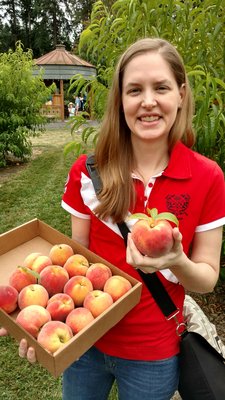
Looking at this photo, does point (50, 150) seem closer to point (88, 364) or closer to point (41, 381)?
point (41, 381)

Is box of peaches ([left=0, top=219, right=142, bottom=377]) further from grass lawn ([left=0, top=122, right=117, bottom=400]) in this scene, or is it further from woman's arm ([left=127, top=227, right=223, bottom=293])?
grass lawn ([left=0, top=122, right=117, bottom=400])

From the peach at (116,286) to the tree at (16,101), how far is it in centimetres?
815

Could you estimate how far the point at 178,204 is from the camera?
139cm

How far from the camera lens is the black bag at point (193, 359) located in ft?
4.60

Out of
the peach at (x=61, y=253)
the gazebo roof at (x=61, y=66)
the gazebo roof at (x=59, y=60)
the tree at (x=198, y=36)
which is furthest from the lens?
the gazebo roof at (x=59, y=60)

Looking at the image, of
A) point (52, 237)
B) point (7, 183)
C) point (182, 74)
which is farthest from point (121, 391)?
point (7, 183)

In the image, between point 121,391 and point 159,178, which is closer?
point 159,178

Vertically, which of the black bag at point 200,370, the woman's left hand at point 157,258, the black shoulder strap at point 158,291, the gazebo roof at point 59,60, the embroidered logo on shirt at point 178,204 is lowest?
the black bag at point 200,370

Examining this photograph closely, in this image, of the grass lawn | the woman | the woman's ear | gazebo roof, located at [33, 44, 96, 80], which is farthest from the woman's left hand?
gazebo roof, located at [33, 44, 96, 80]

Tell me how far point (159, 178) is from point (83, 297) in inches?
22.8

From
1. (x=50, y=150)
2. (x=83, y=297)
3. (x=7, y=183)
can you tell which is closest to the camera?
(x=83, y=297)

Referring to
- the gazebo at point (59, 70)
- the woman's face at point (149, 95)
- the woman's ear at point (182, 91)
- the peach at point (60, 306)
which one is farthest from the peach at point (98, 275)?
the gazebo at point (59, 70)

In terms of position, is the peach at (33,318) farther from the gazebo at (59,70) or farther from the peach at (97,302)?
the gazebo at (59,70)

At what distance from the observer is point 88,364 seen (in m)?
1.62
